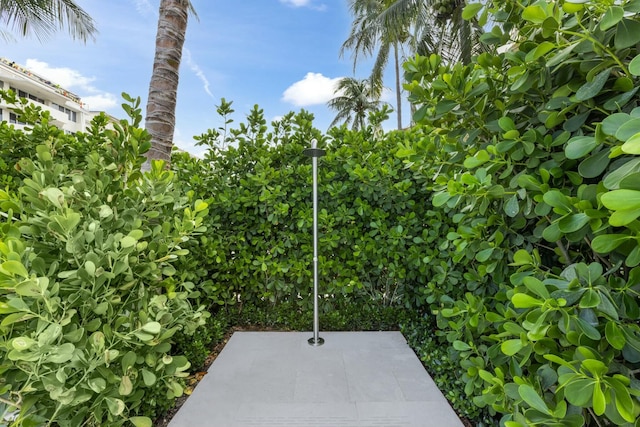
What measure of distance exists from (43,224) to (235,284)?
2080 millimetres

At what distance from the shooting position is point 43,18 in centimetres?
803

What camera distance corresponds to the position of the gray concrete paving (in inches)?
72.6

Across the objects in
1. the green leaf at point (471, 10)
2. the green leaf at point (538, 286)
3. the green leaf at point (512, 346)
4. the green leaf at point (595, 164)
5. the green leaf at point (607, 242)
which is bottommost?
the green leaf at point (512, 346)

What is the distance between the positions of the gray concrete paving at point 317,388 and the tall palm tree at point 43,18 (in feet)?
34.8

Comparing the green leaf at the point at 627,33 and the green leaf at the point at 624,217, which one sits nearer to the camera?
the green leaf at the point at 624,217

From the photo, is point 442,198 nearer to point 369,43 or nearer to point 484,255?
point 484,255

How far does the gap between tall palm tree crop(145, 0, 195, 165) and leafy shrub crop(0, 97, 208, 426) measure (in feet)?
3.40

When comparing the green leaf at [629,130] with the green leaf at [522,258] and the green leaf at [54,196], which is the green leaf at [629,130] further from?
the green leaf at [54,196]

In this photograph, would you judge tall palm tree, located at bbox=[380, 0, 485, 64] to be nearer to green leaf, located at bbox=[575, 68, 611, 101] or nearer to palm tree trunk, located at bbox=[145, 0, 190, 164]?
palm tree trunk, located at bbox=[145, 0, 190, 164]

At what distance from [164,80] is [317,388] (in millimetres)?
2966

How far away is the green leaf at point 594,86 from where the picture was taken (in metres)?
0.79

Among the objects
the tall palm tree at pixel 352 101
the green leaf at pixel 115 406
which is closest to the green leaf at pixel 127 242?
the green leaf at pixel 115 406

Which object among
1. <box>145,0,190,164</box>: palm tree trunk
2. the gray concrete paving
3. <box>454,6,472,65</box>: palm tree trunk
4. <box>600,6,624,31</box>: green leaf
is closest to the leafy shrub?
the gray concrete paving

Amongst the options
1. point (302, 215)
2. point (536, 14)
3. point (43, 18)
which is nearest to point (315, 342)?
point (302, 215)
